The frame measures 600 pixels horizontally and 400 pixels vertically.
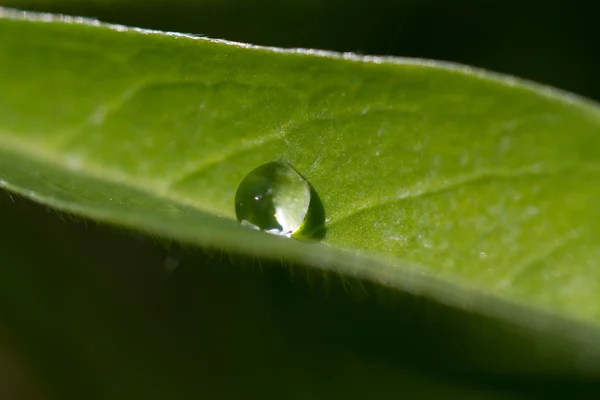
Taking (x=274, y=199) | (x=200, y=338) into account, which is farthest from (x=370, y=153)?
(x=200, y=338)

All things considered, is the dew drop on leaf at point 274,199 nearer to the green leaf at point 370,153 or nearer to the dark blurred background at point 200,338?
the green leaf at point 370,153

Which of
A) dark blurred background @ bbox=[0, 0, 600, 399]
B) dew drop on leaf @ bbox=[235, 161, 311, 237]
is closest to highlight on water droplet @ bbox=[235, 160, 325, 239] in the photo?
dew drop on leaf @ bbox=[235, 161, 311, 237]

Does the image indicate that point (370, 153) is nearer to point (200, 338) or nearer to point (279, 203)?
point (279, 203)

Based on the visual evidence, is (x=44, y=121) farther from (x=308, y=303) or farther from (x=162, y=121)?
(x=308, y=303)

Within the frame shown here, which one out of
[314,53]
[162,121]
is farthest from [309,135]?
[162,121]

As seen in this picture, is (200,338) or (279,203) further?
(200,338)
